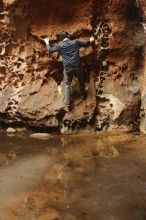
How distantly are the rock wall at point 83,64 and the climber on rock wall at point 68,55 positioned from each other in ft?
0.71

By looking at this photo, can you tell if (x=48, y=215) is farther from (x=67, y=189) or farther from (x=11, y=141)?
(x=11, y=141)

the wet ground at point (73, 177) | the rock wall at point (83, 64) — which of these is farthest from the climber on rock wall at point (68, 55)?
the wet ground at point (73, 177)

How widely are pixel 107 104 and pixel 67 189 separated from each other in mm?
2998

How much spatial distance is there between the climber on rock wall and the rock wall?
22 cm

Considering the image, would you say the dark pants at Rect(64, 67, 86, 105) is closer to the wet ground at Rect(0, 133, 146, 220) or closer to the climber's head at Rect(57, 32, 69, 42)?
the climber's head at Rect(57, 32, 69, 42)

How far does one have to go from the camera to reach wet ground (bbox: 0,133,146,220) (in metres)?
4.70

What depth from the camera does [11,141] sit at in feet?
24.2

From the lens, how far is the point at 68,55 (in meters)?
7.62

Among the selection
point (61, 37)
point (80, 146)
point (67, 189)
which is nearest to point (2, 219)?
point (67, 189)

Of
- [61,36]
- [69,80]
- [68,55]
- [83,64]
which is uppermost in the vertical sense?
[61,36]

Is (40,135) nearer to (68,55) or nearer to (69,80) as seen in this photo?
(69,80)

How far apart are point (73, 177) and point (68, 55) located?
272 centimetres

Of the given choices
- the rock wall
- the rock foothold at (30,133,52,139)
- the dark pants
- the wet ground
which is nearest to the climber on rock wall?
the dark pants

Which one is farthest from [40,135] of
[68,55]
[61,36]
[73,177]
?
[73,177]
